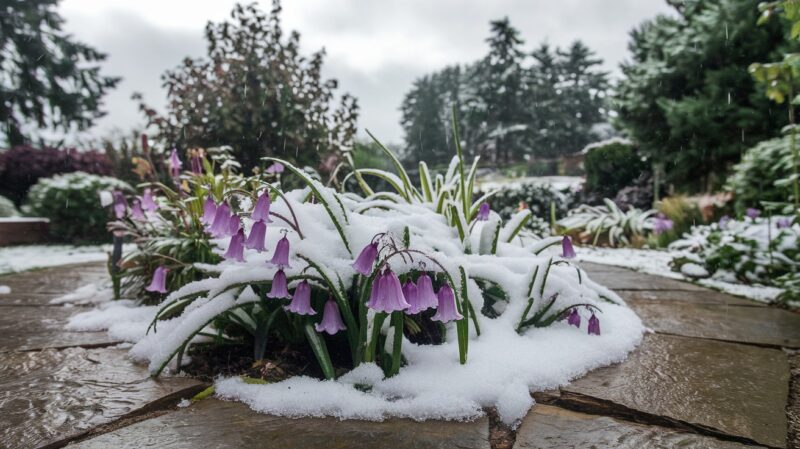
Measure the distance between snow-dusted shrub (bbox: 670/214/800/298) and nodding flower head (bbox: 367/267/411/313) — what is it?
2291 mm

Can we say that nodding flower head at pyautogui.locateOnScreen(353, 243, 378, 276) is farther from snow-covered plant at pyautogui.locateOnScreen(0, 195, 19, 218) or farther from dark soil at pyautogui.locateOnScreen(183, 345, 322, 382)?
snow-covered plant at pyautogui.locateOnScreen(0, 195, 19, 218)

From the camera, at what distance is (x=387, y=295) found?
0.93 m

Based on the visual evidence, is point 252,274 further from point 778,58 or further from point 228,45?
point 778,58

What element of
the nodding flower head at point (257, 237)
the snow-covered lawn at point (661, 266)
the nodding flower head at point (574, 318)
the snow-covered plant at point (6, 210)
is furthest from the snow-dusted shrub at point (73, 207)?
the nodding flower head at point (574, 318)

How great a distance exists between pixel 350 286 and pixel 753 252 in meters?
2.75

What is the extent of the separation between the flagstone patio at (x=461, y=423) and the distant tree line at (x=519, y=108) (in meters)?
22.0

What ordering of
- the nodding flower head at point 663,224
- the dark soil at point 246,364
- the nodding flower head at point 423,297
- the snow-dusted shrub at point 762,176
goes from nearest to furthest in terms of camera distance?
the nodding flower head at point 423,297
the dark soil at point 246,364
the snow-dusted shrub at point 762,176
the nodding flower head at point 663,224

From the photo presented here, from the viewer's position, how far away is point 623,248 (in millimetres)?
5238

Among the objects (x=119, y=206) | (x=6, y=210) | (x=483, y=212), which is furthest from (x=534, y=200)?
(x=6, y=210)

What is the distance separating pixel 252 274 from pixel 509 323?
2.54 feet

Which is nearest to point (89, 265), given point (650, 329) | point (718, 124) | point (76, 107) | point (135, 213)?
point (135, 213)

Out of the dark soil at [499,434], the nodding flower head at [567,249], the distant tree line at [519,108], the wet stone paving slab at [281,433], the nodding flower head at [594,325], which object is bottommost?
the dark soil at [499,434]

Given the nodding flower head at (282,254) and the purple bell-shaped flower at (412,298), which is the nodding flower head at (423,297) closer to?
the purple bell-shaped flower at (412,298)

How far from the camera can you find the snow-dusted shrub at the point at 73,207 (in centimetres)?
542
